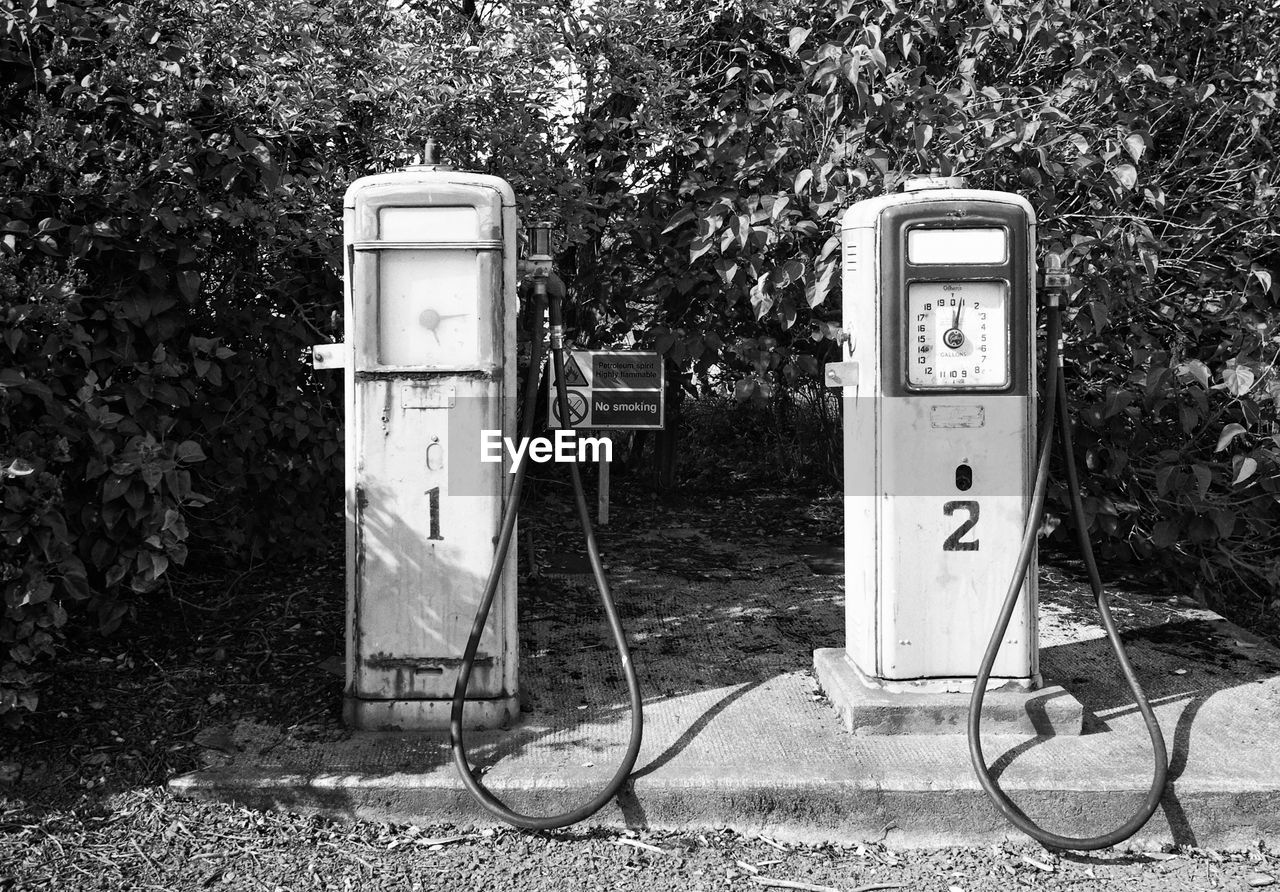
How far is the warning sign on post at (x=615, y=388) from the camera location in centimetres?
591

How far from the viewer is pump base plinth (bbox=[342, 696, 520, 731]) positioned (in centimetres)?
365

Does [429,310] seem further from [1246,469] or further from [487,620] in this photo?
[1246,469]

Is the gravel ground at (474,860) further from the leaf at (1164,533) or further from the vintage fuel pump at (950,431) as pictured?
the leaf at (1164,533)

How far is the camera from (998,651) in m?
3.68

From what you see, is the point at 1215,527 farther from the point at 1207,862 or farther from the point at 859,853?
the point at 859,853

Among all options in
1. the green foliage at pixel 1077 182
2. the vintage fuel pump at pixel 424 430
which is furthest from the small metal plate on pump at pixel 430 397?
the green foliage at pixel 1077 182

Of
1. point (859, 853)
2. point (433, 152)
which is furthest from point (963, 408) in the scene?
point (433, 152)

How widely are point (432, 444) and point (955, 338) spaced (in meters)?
1.75

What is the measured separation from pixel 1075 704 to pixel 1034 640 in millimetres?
241

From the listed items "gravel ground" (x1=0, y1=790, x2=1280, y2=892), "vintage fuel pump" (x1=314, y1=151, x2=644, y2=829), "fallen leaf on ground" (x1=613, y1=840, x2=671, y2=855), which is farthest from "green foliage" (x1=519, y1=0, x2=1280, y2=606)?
"fallen leaf on ground" (x1=613, y1=840, x2=671, y2=855)

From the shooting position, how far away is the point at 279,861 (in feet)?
10.1

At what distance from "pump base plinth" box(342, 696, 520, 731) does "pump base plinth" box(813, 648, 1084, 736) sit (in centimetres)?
121

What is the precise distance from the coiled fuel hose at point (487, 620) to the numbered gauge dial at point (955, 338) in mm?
1169

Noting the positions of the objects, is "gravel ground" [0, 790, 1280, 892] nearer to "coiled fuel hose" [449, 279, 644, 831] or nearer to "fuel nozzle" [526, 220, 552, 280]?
"coiled fuel hose" [449, 279, 644, 831]
